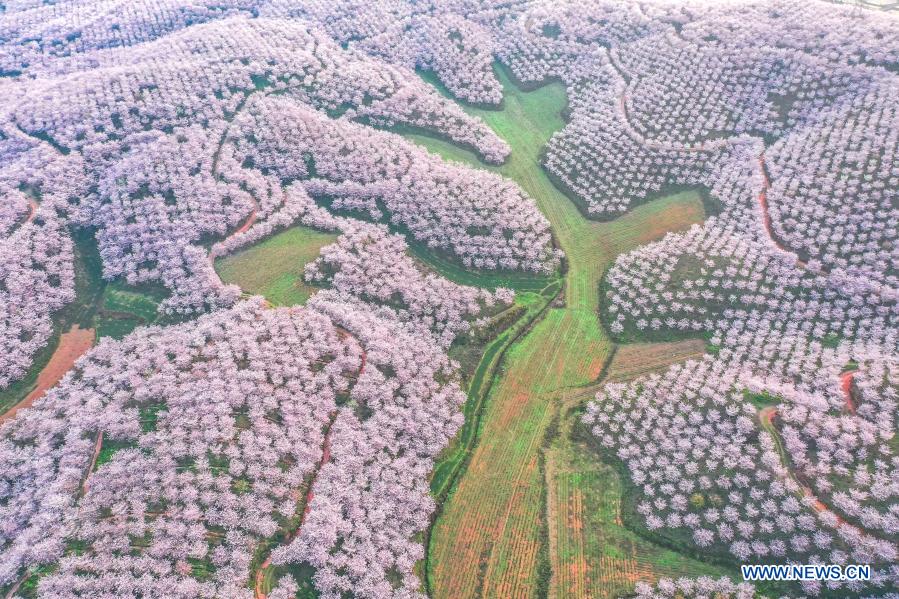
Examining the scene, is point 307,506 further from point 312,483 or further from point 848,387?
point 848,387

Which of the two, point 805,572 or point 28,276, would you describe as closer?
point 805,572

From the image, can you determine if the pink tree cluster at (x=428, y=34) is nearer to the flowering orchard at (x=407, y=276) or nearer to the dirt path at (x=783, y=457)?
the flowering orchard at (x=407, y=276)

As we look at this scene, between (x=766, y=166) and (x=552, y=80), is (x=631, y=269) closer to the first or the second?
(x=766, y=166)

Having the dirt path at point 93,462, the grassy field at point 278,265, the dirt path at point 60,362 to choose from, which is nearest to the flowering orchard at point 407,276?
the dirt path at point 93,462

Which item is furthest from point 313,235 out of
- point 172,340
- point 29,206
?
point 29,206

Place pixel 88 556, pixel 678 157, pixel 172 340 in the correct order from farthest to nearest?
1. pixel 678 157
2. pixel 172 340
3. pixel 88 556

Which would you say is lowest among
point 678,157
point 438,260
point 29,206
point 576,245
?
point 29,206

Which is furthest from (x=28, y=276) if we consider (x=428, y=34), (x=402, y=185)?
(x=428, y=34)
